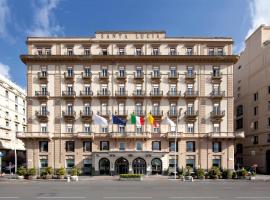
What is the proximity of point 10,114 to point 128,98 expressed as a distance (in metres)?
34.7

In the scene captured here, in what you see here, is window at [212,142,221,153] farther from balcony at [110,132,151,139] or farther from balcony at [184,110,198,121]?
balcony at [110,132,151,139]

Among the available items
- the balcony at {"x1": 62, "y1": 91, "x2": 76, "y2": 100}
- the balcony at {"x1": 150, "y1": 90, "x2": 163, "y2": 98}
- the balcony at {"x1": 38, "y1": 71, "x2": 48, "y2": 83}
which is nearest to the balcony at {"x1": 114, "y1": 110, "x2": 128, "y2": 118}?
the balcony at {"x1": 150, "y1": 90, "x2": 163, "y2": 98}

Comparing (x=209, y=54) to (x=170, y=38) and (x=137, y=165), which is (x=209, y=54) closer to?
(x=170, y=38)

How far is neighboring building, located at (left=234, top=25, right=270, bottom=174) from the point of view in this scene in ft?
182

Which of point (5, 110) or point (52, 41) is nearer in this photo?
point (52, 41)

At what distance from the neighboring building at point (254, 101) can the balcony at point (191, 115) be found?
51.8 ft

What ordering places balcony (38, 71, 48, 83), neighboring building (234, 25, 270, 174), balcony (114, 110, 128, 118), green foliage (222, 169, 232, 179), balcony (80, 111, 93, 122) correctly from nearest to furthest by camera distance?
green foliage (222, 169, 232, 179) → balcony (80, 111, 93, 122) → balcony (114, 110, 128, 118) → balcony (38, 71, 48, 83) → neighboring building (234, 25, 270, 174)

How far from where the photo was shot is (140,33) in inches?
2103

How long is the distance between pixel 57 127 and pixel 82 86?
9.24m

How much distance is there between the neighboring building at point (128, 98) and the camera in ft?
168

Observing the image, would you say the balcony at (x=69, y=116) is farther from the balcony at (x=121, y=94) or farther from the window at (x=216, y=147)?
the window at (x=216, y=147)

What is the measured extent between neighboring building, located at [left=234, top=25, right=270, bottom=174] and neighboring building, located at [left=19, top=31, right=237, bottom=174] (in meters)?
9.18

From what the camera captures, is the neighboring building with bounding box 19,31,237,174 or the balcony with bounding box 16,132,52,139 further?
the neighboring building with bounding box 19,31,237,174

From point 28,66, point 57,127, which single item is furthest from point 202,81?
point 28,66
